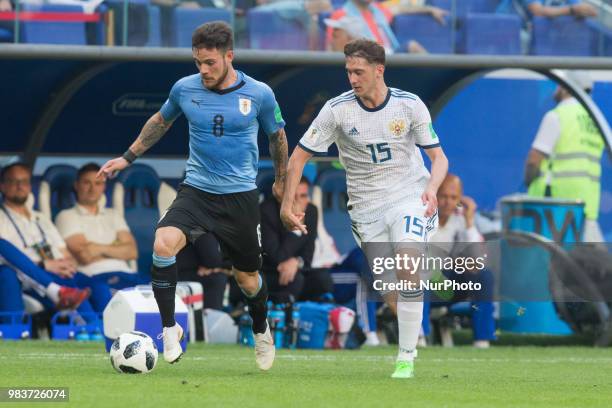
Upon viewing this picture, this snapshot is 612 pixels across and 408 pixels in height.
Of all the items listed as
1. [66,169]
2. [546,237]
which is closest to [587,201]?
[546,237]

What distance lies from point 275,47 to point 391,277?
4.64m

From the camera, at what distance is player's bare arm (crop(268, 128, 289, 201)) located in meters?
9.39

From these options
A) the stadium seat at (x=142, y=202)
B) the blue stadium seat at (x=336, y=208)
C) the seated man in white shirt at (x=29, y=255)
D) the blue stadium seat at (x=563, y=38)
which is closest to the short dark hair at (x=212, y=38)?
the seated man in white shirt at (x=29, y=255)

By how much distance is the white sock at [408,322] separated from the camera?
9133 millimetres

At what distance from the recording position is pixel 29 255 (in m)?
13.7

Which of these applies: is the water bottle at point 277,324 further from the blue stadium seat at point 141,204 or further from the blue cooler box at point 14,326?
the blue stadium seat at point 141,204

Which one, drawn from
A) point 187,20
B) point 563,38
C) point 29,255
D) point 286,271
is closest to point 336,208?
point 286,271

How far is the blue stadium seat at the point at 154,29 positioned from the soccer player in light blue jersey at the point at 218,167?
4.32m

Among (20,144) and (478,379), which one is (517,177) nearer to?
(20,144)

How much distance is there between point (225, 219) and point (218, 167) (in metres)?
0.32

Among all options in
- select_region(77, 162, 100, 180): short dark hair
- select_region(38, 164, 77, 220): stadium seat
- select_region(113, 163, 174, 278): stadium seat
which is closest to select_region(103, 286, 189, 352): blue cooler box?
select_region(77, 162, 100, 180): short dark hair

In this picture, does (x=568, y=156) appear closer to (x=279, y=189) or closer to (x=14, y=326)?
(x=14, y=326)

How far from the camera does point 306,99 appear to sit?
15820mm

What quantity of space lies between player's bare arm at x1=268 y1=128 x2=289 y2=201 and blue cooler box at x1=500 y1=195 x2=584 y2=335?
17.8 feet
